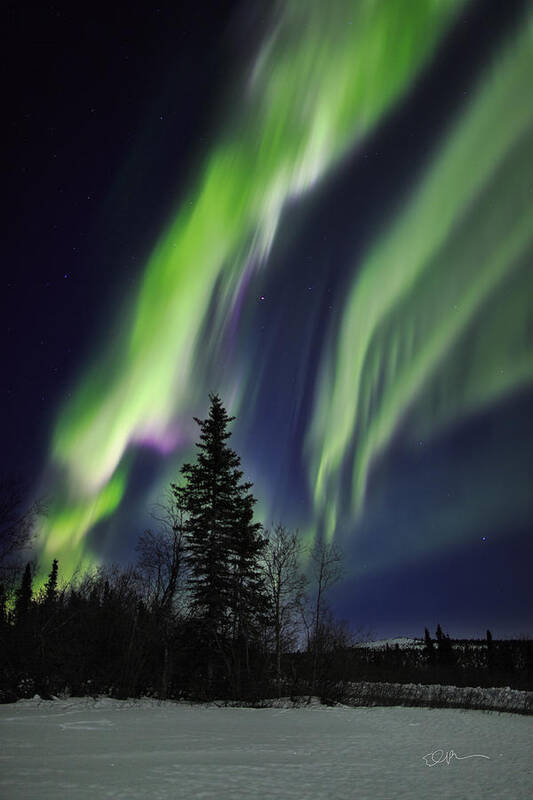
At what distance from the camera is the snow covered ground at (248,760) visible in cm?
811

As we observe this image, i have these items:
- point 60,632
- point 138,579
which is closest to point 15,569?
point 60,632

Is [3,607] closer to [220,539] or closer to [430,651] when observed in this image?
[220,539]

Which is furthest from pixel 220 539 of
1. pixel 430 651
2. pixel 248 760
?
pixel 430 651

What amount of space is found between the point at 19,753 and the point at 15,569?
17923 millimetres

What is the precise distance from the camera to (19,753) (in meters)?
11.0
